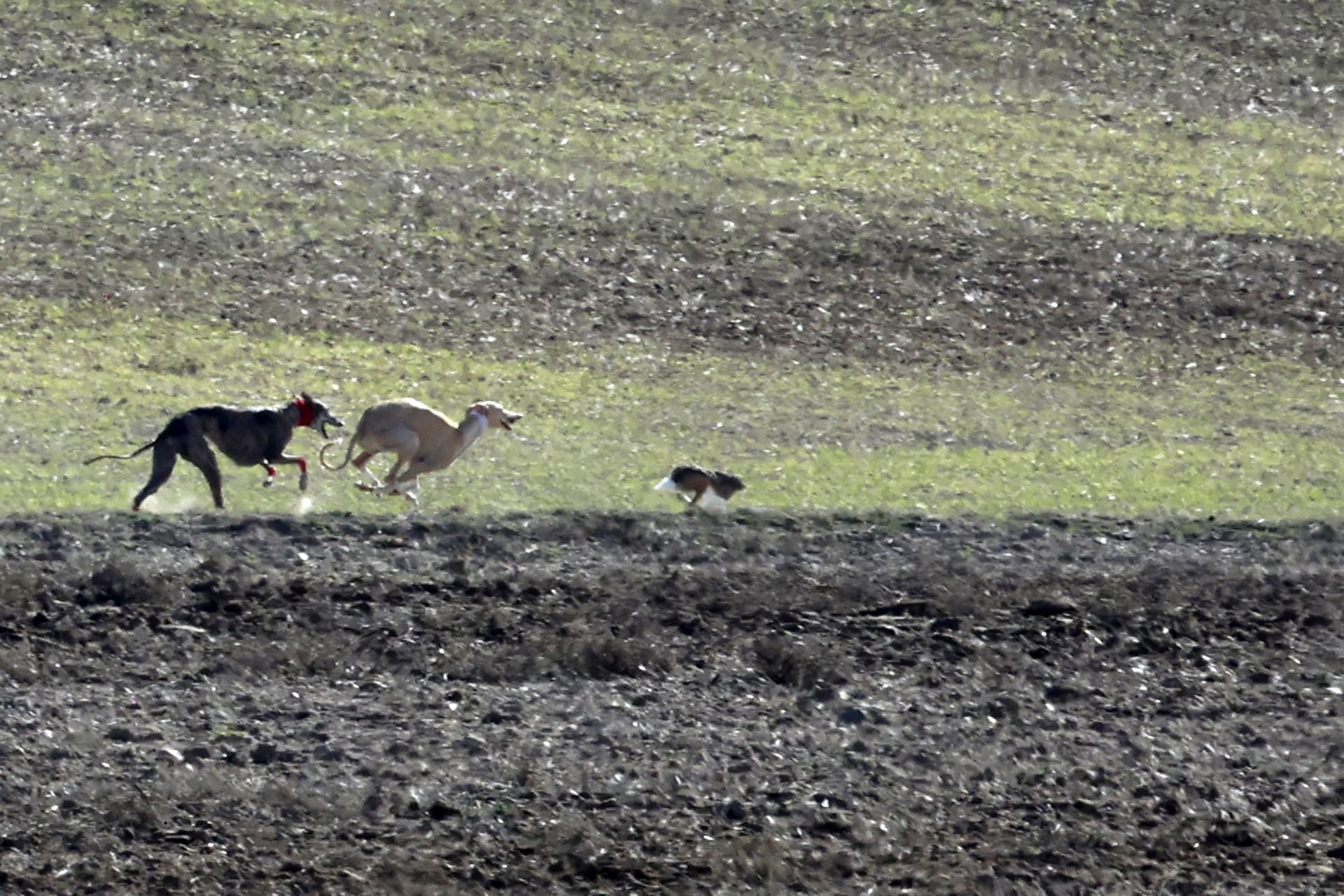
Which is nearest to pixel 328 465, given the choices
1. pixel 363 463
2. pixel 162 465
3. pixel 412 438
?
pixel 363 463

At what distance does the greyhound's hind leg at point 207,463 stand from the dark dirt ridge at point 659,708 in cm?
83

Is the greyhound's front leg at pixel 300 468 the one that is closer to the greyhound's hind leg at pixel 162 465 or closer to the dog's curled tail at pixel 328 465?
the dog's curled tail at pixel 328 465

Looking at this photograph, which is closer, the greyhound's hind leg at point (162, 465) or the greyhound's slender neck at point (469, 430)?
the greyhound's hind leg at point (162, 465)

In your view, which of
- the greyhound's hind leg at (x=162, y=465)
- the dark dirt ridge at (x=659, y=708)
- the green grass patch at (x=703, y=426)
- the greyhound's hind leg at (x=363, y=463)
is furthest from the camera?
the green grass patch at (x=703, y=426)

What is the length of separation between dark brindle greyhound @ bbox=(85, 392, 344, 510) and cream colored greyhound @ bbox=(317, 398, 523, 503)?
53cm

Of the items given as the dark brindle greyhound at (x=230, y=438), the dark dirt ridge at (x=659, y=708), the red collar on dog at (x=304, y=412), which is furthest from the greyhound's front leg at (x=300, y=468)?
the dark dirt ridge at (x=659, y=708)

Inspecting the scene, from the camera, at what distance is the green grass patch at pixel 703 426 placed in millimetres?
19484

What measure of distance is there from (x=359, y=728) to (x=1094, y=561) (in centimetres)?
697

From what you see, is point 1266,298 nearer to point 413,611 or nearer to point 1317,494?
point 1317,494

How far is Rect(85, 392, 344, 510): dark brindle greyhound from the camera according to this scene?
56.7ft

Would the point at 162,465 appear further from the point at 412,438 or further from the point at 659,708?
the point at 659,708

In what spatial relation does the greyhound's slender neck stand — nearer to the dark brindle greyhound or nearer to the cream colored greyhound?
the cream colored greyhound

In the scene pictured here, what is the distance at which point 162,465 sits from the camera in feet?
56.6

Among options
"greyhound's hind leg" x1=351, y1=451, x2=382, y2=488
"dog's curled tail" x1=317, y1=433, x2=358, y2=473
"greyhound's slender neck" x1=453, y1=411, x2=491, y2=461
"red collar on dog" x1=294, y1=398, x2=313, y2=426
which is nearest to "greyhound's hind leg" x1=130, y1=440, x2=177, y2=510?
"red collar on dog" x1=294, y1=398, x2=313, y2=426
